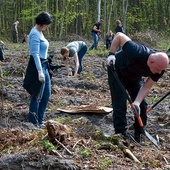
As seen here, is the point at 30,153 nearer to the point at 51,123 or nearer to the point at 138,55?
the point at 51,123

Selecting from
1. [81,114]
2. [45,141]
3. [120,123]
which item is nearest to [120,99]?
[120,123]

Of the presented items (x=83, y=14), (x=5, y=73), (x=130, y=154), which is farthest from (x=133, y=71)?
(x=83, y=14)

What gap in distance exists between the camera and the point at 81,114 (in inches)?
276

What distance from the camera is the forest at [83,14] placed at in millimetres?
33656

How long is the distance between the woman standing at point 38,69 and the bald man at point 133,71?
107 cm

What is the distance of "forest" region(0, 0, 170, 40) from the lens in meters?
33.7

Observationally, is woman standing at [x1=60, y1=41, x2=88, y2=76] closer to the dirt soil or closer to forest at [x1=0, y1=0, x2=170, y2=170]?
forest at [x1=0, y1=0, x2=170, y2=170]

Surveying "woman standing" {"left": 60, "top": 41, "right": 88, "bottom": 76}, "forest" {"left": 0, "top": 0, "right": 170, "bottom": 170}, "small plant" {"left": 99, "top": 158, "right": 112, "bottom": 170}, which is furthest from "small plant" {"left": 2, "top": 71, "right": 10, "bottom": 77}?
"small plant" {"left": 99, "top": 158, "right": 112, "bottom": 170}

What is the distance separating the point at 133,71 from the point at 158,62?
1.57ft

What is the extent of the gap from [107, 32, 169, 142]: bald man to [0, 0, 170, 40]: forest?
2697cm

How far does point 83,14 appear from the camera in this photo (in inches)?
1439

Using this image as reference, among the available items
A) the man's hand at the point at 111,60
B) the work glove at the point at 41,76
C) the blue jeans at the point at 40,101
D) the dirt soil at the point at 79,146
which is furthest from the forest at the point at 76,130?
the man's hand at the point at 111,60

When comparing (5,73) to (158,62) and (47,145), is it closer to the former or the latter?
(158,62)

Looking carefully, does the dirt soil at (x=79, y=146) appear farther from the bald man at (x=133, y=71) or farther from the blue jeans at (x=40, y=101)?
the bald man at (x=133, y=71)
